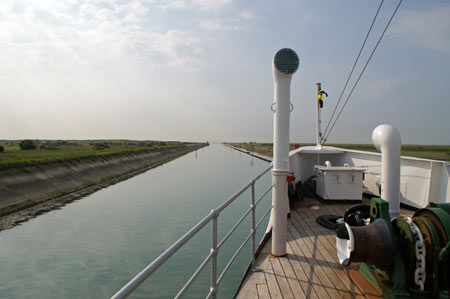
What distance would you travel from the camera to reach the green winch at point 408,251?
2.14 meters

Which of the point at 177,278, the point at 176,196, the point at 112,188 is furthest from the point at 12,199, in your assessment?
the point at 177,278

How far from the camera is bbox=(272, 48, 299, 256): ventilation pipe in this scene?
10.5 feet

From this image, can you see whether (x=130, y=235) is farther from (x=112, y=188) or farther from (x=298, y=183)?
(x=112, y=188)

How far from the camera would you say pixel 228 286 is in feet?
20.0

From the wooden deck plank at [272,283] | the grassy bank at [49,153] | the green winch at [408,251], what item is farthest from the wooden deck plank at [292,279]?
the grassy bank at [49,153]

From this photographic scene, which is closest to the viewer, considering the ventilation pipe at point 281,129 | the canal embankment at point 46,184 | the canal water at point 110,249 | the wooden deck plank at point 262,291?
the wooden deck plank at point 262,291

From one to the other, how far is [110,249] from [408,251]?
8.83 metres

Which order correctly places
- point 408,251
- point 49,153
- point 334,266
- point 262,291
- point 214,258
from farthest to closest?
1. point 49,153
2. point 334,266
3. point 262,291
4. point 408,251
5. point 214,258

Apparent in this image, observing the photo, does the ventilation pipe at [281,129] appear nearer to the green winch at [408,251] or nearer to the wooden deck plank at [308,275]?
the wooden deck plank at [308,275]

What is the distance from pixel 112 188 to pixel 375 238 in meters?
21.2

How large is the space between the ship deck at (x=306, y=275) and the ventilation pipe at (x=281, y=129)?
1.31 feet

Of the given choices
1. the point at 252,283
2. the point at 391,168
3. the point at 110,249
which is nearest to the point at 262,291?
the point at 252,283

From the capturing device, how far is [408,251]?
226cm

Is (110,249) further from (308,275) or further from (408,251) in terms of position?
(408,251)
